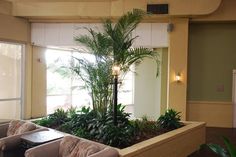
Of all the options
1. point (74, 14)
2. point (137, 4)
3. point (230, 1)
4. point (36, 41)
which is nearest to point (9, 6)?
point (36, 41)

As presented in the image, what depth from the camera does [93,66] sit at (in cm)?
534

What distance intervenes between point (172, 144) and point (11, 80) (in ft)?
19.3

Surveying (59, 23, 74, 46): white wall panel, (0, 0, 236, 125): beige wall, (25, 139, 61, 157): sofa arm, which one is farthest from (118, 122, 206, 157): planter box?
(59, 23, 74, 46): white wall panel

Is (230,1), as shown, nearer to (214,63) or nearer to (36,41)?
(214,63)

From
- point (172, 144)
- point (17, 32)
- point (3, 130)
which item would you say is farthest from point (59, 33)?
point (172, 144)

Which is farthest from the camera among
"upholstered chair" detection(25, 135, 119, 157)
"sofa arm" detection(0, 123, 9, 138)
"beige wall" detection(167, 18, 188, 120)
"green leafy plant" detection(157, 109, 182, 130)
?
"beige wall" detection(167, 18, 188, 120)

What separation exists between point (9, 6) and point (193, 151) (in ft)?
22.3

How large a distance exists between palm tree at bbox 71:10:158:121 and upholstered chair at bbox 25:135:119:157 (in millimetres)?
1423

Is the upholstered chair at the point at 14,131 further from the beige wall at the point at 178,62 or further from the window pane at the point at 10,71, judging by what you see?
the beige wall at the point at 178,62

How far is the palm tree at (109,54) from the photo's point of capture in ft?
16.5

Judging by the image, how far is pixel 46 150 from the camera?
3807 millimetres

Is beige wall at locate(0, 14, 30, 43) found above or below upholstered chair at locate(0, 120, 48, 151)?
above

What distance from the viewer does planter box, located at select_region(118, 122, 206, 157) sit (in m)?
4.01

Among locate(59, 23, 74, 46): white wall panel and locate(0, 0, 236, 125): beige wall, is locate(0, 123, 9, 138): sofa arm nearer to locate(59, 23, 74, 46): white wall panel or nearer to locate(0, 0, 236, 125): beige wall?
locate(0, 0, 236, 125): beige wall
